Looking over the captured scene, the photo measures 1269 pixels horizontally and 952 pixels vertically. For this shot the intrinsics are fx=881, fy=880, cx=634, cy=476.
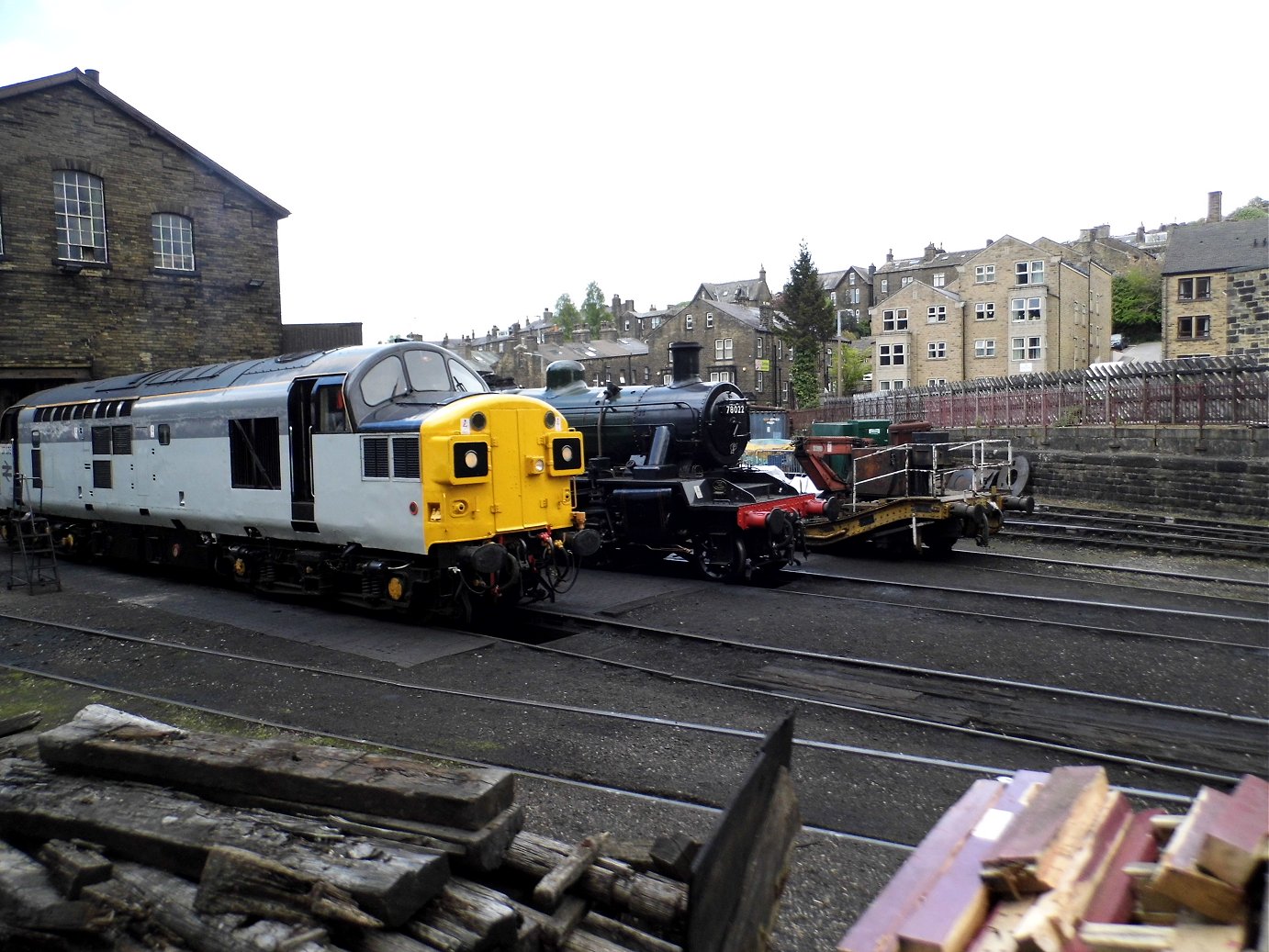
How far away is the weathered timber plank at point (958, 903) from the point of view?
2539 millimetres

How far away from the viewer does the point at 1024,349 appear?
148ft

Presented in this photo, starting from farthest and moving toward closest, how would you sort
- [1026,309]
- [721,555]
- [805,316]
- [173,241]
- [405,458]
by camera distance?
[805,316] → [1026,309] → [173,241] → [721,555] → [405,458]

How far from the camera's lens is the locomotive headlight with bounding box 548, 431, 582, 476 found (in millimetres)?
9969

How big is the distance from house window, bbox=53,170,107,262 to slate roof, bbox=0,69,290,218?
1.65 metres

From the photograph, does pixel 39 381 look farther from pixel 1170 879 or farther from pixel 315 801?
pixel 1170 879

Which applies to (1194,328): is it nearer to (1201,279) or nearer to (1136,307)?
(1201,279)

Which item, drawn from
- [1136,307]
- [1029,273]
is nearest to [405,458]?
[1029,273]

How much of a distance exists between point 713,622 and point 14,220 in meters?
17.3

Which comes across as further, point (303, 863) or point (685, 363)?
point (685, 363)

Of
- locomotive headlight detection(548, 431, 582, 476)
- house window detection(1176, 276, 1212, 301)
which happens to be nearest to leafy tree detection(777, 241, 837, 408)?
house window detection(1176, 276, 1212, 301)

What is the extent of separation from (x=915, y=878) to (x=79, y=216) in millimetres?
21893

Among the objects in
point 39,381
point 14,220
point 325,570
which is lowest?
point 325,570

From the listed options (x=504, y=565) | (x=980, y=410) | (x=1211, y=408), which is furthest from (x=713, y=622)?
(x=980, y=410)

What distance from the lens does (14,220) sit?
1803 centimetres
